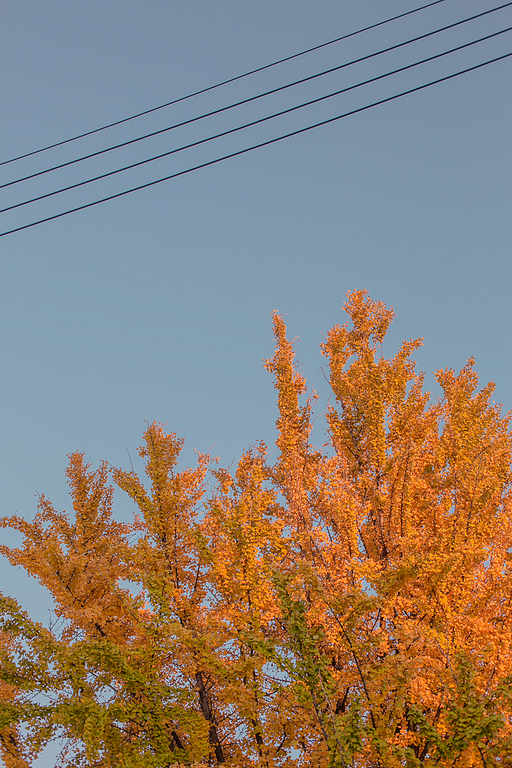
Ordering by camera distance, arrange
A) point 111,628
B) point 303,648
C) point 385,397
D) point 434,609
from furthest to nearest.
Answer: point 385,397
point 111,628
point 434,609
point 303,648

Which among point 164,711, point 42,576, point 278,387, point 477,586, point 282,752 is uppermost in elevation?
point 278,387

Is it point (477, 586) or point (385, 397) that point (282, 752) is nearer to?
point (477, 586)

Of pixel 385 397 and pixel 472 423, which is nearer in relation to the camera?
pixel 472 423

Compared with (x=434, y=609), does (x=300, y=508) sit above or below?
above

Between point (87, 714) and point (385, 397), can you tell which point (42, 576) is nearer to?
point (87, 714)

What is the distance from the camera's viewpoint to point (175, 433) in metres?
8.73

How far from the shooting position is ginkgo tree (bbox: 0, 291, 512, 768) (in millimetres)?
5242

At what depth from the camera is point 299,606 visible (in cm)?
505

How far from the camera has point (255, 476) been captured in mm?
6980

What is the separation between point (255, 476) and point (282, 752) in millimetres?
3012

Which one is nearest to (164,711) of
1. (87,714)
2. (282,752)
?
(87,714)

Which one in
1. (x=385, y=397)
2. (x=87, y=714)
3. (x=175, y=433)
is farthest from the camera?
(x=385, y=397)

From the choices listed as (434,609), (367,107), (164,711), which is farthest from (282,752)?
(367,107)

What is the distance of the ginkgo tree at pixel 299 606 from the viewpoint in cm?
524
